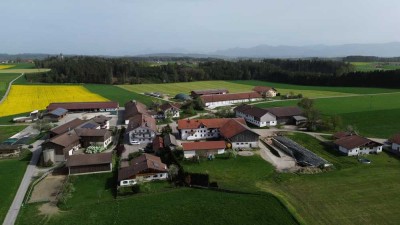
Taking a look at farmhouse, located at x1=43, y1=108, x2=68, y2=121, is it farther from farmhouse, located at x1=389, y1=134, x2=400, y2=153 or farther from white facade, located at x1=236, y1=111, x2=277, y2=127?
farmhouse, located at x1=389, y1=134, x2=400, y2=153

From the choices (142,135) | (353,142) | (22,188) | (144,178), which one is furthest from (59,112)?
(353,142)

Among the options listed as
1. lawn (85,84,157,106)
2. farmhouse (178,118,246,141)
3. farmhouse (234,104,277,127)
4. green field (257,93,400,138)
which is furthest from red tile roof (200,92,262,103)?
farmhouse (178,118,246,141)

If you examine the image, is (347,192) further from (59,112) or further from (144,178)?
(59,112)

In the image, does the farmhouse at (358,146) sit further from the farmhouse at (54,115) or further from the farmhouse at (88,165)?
the farmhouse at (54,115)

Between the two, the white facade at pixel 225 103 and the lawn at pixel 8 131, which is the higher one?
the white facade at pixel 225 103

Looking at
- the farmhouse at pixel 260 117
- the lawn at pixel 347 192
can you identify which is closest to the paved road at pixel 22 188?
the lawn at pixel 347 192

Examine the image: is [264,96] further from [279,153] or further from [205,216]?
[205,216]

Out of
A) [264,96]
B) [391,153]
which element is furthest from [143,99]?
[391,153]
